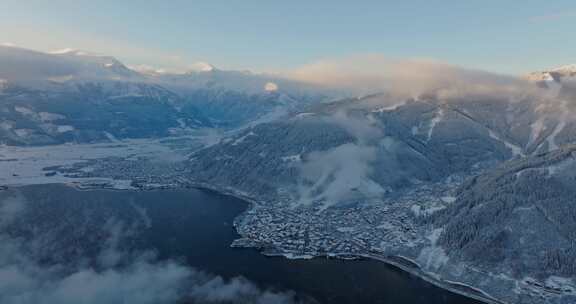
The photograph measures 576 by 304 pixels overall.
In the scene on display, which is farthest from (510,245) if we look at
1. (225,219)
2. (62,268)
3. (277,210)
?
(62,268)

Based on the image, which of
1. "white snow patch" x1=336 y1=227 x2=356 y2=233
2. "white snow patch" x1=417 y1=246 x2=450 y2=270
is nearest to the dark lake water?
"white snow patch" x1=417 y1=246 x2=450 y2=270

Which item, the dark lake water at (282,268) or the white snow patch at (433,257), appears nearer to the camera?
the dark lake water at (282,268)

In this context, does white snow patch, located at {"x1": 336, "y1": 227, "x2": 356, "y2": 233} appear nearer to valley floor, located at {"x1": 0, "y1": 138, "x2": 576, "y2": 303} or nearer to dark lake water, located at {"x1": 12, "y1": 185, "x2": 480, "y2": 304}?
valley floor, located at {"x1": 0, "y1": 138, "x2": 576, "y2": 303}

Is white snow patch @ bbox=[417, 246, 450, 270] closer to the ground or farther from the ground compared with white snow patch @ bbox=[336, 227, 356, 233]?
farther from the ground

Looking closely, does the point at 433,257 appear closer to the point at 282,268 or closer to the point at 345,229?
the point at 345,229

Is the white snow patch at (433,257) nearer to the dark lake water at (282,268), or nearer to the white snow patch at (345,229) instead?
the dark lake water at (282,268)

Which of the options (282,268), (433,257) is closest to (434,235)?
(433,257)

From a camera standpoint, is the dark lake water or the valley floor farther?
the valley floor

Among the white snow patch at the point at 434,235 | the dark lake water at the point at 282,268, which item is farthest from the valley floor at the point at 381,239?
the dark lake water at the point at 282,268
